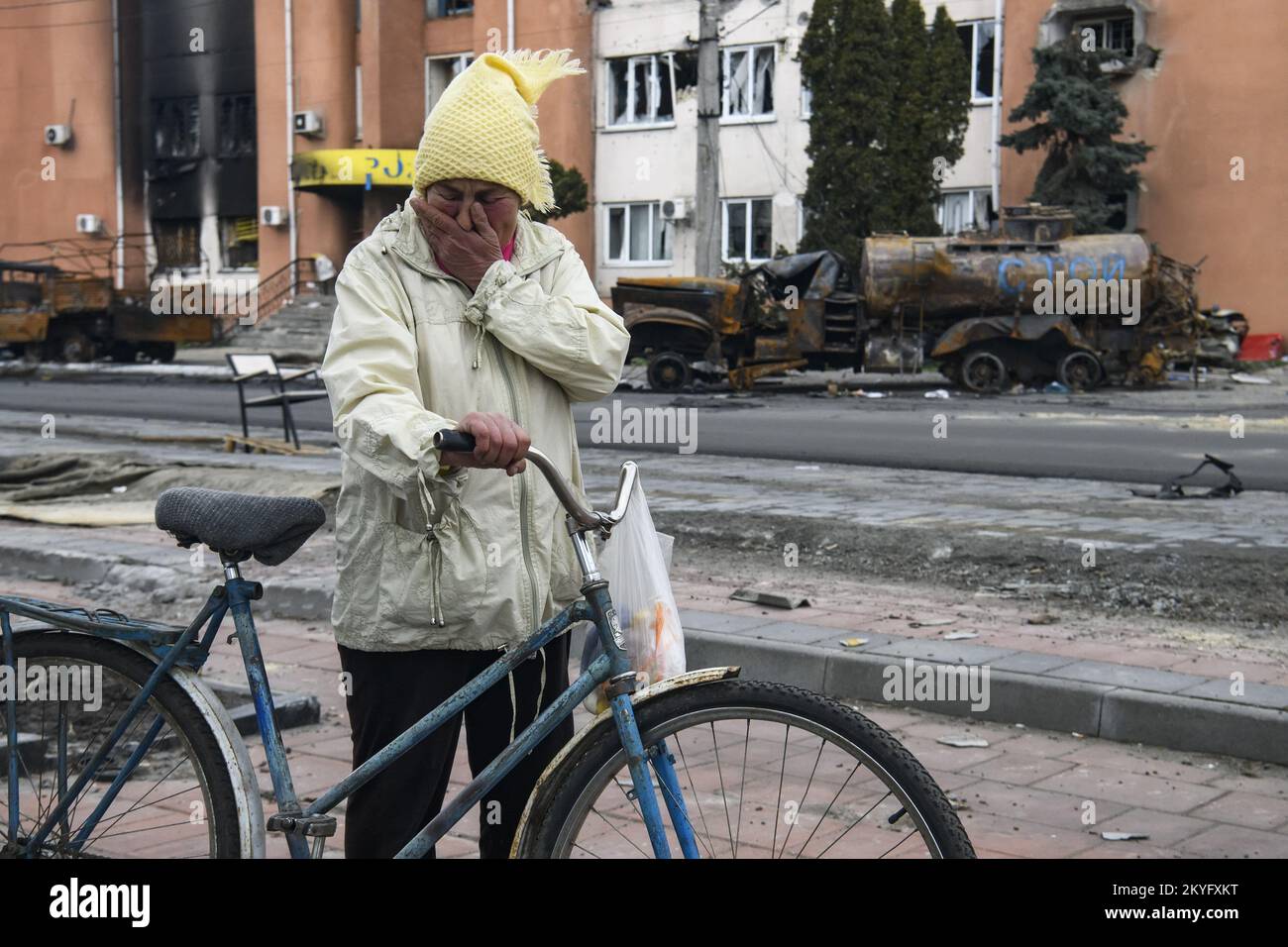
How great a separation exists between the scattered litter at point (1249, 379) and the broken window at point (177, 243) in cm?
2865

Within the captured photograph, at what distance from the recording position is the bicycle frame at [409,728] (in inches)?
115

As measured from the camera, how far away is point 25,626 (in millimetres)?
3525

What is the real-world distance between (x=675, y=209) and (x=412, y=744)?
113ft

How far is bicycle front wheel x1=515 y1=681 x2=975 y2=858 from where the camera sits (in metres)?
2.82

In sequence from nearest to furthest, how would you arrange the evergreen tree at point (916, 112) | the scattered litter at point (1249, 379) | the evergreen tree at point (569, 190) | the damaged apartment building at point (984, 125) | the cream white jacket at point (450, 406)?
the cream white jacket at point (450, 406)
the scattered litter at point (1249, 379)
the damaged apartment building at point (984, 125)
the evergreen tree at point (916, 112)
the evergreen tree at point (569, 190)

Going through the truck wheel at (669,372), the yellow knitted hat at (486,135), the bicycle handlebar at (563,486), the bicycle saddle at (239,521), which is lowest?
the truck wheel at (669,372)

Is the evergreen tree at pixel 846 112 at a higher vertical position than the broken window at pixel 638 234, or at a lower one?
higher

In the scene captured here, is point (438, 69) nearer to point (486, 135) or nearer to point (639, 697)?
point (486, 135)

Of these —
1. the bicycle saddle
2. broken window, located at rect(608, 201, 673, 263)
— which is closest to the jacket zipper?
the bicycle saddle

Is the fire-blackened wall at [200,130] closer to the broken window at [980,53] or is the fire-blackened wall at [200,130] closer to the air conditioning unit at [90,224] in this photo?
the air conditioning unit at [90,224]

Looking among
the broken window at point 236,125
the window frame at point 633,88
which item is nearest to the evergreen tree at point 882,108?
the window frame at point 633,88

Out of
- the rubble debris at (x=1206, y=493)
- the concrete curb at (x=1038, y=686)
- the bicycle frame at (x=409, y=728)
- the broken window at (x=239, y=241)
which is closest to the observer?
the bicycle frame at (x=409, y=728)

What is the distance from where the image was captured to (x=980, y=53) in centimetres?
3325
